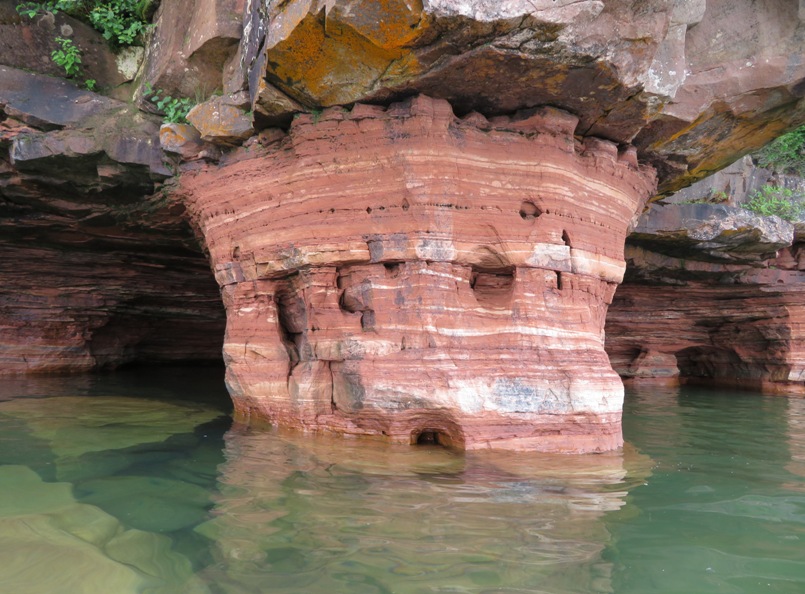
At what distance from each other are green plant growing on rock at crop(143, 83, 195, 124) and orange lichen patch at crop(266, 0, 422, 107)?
2.18 metres

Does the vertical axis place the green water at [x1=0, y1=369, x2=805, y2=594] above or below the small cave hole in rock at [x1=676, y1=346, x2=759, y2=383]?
below

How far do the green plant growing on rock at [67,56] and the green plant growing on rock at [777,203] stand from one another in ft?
37.6

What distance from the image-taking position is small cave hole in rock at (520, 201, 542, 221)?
5.83m

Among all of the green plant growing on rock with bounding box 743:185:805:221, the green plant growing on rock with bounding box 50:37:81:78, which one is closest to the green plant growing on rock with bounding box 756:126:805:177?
the green plant growing on rock with bounding box 743:185:805:221

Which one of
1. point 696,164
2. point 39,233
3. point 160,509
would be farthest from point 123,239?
point 696,164

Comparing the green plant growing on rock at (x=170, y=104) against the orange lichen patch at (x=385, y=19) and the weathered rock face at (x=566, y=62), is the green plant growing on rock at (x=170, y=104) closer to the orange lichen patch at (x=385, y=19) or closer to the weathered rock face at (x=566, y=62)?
the weathered rock face at (x=566, y=62)

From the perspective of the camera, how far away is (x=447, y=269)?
18.3 ft

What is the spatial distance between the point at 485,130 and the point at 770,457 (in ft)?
14.7

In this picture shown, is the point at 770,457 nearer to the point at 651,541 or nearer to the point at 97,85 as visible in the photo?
the point at 651,541

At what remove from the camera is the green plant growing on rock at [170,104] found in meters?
6.81

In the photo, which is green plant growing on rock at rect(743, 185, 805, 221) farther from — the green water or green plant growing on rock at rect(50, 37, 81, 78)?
green plant growing on rock at rect(50, 37, 81, 78)

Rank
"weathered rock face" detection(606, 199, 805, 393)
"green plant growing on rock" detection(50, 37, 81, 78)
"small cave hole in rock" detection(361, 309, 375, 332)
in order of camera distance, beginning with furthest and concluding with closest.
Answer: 1. "weathered rock face" detection(606, 199, 805, 393)
2. "green plant growing on rock" detection(50, 37, 81, 78)
3. "small cave hole in rock" detection(361, 309, 375, 332)

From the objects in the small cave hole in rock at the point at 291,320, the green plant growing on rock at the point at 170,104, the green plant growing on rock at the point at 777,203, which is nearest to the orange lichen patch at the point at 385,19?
the small cave hole in rock at the point at 291,320

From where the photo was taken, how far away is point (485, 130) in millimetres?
5609
